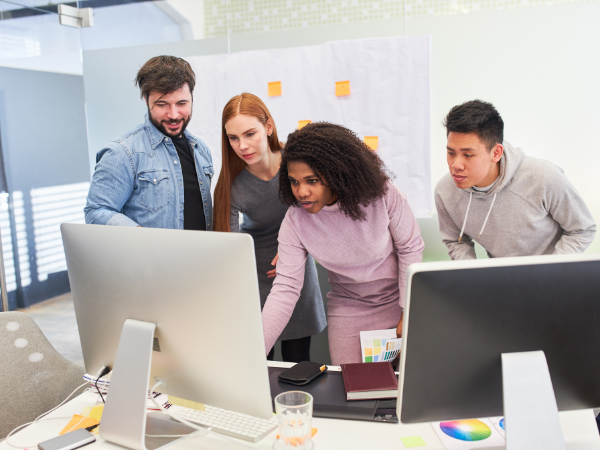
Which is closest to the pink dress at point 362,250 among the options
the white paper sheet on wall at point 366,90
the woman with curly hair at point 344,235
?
the woman with curly hair at point 344,235

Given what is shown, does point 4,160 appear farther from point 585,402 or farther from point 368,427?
point 585,402

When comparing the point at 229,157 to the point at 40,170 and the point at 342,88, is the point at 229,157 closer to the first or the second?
the point at 342,88

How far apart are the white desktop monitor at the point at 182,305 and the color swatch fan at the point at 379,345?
0.70 metres

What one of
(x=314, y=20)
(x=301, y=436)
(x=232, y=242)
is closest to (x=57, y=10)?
(x=314, y=20)

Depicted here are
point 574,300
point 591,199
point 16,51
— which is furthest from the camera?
point 16,51

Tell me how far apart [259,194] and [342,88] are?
3.93 ft

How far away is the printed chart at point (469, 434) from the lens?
105cm

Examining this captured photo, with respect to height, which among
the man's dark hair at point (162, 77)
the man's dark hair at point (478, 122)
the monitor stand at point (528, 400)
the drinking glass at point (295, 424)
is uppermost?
the man's dark hair at point (162, 77)

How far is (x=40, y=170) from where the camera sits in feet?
11.2

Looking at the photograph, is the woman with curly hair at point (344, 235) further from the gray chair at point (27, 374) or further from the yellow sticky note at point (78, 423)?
the gray chair at point (27, 374)

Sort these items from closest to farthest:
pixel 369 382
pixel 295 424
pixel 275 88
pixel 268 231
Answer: pixel 295 424 → pixel 369 382 → pixel 268 231 → pixel 275 88

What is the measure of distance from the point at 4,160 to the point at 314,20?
2189mm

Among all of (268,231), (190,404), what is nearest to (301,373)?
(190,404)

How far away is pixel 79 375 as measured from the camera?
5.69 ft
